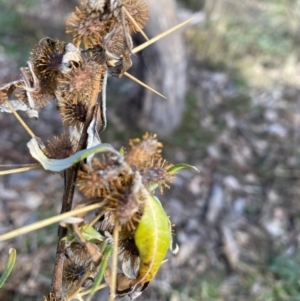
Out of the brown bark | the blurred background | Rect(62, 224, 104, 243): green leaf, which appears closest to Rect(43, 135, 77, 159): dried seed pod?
Rect(62, 224, 104, 243): green leaf

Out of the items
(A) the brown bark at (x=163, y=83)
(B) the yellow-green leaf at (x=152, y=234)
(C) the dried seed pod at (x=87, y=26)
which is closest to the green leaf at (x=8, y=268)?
A: (B) the yellow-green leaf at (x=152, y=234)

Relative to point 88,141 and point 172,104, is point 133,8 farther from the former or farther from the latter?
point 172,104

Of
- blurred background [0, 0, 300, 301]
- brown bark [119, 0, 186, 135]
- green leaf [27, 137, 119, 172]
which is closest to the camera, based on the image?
green leaf [27, 137, 119, 172]

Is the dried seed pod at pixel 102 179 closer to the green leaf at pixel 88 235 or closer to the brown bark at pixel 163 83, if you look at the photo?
the green leaf at pixel 88 235

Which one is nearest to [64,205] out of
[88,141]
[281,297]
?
[88,141]

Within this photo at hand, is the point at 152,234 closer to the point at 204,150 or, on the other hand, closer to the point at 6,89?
the point at 6,89

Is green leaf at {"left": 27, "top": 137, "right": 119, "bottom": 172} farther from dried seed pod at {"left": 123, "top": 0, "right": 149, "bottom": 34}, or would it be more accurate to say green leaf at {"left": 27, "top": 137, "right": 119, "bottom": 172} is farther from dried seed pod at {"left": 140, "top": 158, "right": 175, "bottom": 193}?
dried seed pod at {"left": 123, "top": 0, "right": 149, "bottom": 34}

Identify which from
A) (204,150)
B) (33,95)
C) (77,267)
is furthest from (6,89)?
(204,150)
